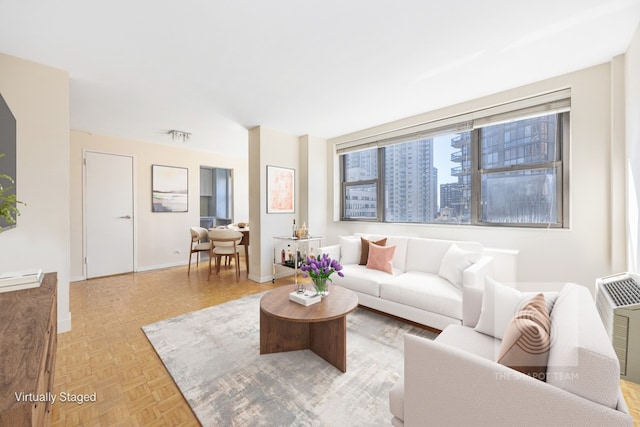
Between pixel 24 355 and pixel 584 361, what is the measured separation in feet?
6.01

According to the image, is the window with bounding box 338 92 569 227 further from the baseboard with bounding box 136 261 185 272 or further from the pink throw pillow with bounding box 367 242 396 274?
the baseboard with bounding box 136 261 185 272

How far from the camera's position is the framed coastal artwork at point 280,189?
→ 4352 mm

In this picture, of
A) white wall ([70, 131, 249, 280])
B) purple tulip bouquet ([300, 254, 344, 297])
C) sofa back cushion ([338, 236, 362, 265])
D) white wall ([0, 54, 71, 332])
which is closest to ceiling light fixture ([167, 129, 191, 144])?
white wall ([70, 131, 249, 280])

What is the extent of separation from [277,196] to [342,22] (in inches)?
115

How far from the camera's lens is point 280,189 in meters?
4.50

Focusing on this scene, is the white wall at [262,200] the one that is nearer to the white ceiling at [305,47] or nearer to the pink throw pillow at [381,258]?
the white ceiling at [305,47]

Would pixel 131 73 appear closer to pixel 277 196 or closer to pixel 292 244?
pixel 277 196

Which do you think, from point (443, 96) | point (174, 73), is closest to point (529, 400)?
point (443, 96)

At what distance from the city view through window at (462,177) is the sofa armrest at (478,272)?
787 millimetres

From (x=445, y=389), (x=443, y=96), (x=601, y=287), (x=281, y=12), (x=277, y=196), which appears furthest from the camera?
(x=277, y=196)

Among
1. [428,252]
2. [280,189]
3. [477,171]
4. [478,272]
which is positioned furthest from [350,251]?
[477,171]

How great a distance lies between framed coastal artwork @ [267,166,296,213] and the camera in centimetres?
435

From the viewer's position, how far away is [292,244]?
452 cm

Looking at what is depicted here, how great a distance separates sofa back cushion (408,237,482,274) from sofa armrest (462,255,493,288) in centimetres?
25
